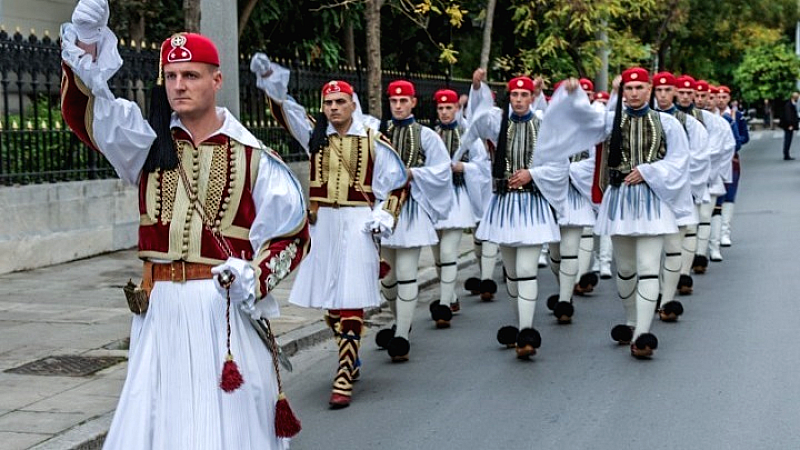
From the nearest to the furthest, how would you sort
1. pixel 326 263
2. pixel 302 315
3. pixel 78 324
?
pixel 326 263 < pixel 78 324 < pixel 302 315

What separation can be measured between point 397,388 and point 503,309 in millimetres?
3936

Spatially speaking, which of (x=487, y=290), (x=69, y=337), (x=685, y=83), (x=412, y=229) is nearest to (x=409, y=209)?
(x=412, y=229)

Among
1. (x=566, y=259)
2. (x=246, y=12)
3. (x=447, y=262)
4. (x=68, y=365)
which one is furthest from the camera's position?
(x=246, y=12)

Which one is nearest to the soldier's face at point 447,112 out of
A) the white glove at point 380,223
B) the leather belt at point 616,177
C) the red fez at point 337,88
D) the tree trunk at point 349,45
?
the leather belt at point 616,177

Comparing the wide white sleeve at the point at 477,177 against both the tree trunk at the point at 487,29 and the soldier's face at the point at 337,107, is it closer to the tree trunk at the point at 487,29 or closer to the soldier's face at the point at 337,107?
the soldier's face at the point at 337,107

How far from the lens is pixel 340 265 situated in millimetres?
9148

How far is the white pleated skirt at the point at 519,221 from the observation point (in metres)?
10.4

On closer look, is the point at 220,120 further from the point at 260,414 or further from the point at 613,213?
the point at 613,213

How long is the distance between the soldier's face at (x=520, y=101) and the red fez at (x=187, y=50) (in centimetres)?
577

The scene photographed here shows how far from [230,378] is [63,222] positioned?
10.2 m

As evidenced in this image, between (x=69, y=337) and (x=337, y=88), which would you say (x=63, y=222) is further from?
(x=337, y=88)

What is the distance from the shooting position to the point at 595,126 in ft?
33.4

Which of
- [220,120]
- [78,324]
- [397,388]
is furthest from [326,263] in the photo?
[220,120]

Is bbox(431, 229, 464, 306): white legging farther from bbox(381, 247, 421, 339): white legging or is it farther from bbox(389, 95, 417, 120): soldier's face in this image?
bbox(389, 95, 417, 120): soldier's face
